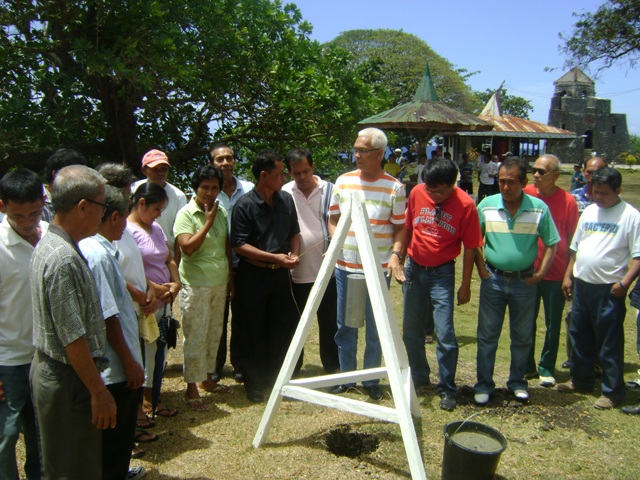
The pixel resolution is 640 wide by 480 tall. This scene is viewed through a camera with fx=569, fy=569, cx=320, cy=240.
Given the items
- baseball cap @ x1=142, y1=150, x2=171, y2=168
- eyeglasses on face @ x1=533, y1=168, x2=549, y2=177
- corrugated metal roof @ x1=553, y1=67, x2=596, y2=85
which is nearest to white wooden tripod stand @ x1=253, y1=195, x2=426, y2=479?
baseball cap @ x1=142, y1=150, x2=171, y2=168

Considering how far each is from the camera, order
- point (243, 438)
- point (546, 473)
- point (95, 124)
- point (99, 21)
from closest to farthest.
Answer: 1. point (546, 473)
2. point (243, 438)
3. point (99, 21)
4. point (95, 124)

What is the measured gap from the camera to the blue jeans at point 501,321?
4.45 meters

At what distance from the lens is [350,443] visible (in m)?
3.89

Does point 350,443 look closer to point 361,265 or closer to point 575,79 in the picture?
point 361,265

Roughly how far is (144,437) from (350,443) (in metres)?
1.39

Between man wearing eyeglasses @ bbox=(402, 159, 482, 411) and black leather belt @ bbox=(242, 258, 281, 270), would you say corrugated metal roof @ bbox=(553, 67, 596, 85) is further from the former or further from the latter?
black leather belt @ bbox=(242, 258, 281, 270)

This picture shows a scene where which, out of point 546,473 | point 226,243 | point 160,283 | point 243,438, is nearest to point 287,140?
point 226,243

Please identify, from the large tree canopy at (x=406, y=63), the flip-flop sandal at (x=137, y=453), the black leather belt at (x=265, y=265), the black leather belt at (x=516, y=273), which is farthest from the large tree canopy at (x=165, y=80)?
the large tree canopy at (x=406, y=63)

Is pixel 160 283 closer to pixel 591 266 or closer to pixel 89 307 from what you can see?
pixel 89 307

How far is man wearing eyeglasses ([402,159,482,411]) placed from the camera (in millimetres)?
4262

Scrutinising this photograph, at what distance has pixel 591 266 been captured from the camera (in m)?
4.54

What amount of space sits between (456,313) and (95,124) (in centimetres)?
534

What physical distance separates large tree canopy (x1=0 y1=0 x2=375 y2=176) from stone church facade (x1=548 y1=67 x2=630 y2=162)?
171ft

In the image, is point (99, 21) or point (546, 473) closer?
→ point (546, 473)
